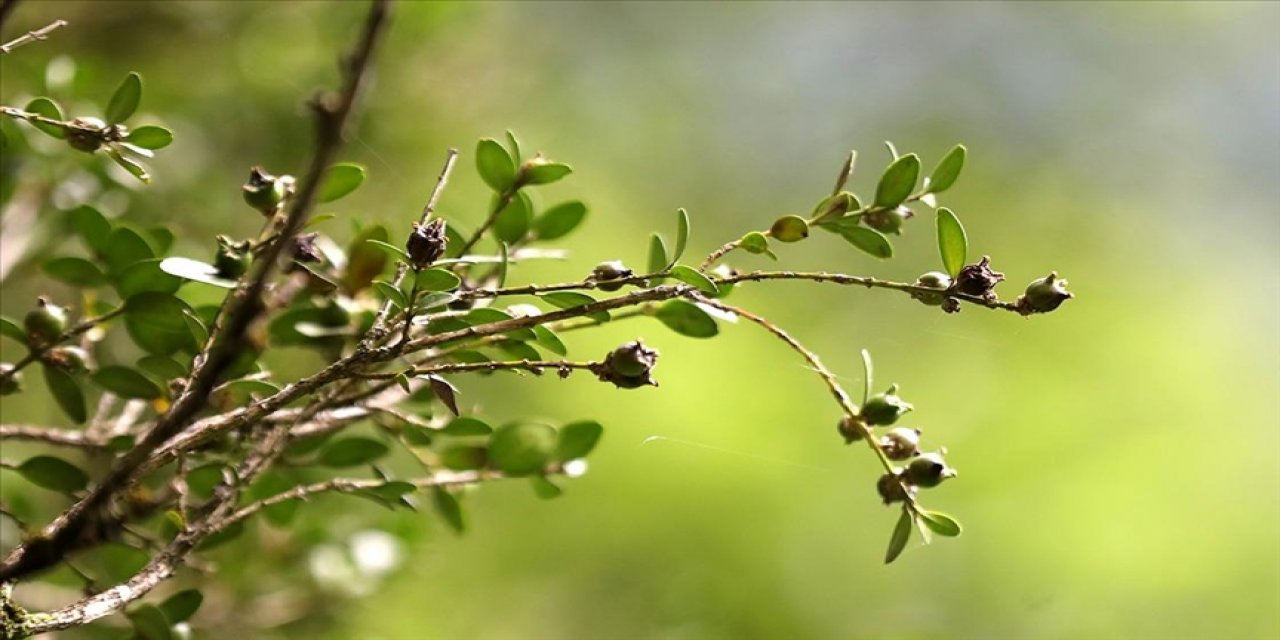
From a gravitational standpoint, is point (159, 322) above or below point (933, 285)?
below

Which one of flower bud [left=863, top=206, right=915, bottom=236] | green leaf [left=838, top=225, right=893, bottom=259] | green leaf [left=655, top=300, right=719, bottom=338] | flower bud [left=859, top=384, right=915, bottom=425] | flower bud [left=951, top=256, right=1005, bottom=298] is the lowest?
green leaf [left=655, top=300, right=719, bottom=338]

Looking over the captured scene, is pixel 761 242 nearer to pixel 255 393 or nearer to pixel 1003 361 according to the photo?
pixel 255 393

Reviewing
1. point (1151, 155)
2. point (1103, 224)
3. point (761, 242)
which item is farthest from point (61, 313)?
point (1151, 155)

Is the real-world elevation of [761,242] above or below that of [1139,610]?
below

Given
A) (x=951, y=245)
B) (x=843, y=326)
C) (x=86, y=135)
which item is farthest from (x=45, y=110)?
(x=843, y=326)

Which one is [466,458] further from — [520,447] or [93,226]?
[93,226]

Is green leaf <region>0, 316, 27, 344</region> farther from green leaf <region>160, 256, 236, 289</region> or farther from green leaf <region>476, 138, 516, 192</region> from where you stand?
green leaf <region>476, 138, 516, 192</region>

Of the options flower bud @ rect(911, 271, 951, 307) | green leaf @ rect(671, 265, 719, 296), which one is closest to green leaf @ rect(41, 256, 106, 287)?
green leaf @ rect(671, 265, 719, 296)
